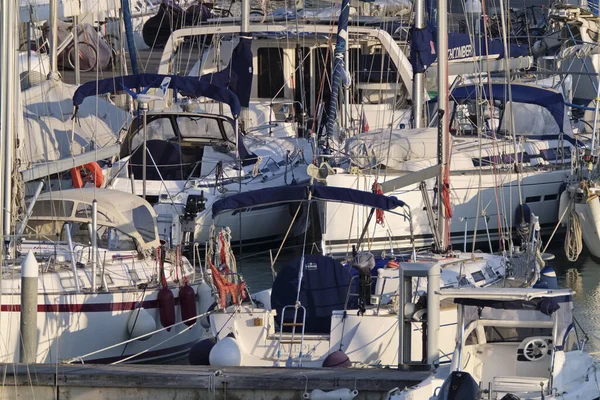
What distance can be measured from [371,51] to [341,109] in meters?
3.33

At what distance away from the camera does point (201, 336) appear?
17.7m

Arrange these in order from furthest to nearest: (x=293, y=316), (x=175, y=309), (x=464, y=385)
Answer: (x=175, y=309) < (x=293, y=316) < (x=464, y=385)

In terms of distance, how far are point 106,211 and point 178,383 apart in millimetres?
5256

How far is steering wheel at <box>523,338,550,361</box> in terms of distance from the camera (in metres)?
13.8

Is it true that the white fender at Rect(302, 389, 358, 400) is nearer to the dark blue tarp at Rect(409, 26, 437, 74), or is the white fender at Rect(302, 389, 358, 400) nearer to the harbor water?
the harbor water

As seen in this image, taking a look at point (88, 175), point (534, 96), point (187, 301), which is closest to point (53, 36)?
point (88, 175)

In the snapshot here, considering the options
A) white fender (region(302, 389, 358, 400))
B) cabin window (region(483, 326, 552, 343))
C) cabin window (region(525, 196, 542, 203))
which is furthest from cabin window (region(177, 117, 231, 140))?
white fender (region(302, 389, 358, 400))

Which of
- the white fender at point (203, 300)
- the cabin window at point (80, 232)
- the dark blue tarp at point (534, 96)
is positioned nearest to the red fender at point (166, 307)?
the white fender at point (203, 300)

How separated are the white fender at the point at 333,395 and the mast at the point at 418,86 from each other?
11.0m

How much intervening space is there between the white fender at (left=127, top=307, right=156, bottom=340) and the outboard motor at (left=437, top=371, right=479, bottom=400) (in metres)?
5.57

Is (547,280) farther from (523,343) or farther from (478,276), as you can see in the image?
(523,343)

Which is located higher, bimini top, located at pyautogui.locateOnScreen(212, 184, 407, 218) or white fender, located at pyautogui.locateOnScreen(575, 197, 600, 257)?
bimini top, located at pyautogui.locateOnScreen(212, 184, 407, 218)

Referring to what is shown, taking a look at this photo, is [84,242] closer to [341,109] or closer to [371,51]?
[341,109]

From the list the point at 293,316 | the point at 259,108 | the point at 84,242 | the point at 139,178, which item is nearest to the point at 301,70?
the point at 259,108
